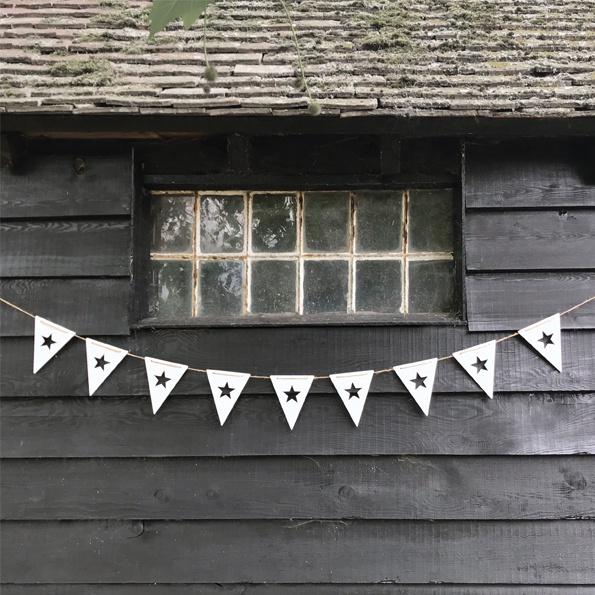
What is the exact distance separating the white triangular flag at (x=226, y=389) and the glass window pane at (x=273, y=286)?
311 millimetres

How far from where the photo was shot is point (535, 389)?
7.53ft

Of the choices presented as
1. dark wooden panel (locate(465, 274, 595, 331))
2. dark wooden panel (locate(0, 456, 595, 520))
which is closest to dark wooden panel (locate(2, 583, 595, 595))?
dark wooden panel (locate(0, 456, 595, 520))

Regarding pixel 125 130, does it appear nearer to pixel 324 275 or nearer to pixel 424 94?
pixel 324 275

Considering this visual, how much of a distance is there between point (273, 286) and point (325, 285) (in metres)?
0.22

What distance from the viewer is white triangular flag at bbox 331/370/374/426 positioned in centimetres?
229

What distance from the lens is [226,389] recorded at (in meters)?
2.31

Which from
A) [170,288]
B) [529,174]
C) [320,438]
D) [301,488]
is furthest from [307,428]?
[529,174]

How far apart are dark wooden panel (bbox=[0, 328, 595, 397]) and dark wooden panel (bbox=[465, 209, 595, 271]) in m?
0.29

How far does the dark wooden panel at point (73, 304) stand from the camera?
2.36 m

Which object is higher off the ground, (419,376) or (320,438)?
(419,376)

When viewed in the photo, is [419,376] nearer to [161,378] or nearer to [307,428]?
[307,428]

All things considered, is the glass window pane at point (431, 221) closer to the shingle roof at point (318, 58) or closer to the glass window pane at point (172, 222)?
the shingle roof at point (318, 58)

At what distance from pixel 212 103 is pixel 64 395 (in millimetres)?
1304

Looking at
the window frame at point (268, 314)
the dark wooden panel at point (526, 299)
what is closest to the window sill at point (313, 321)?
the window frame at point (268, 314)
